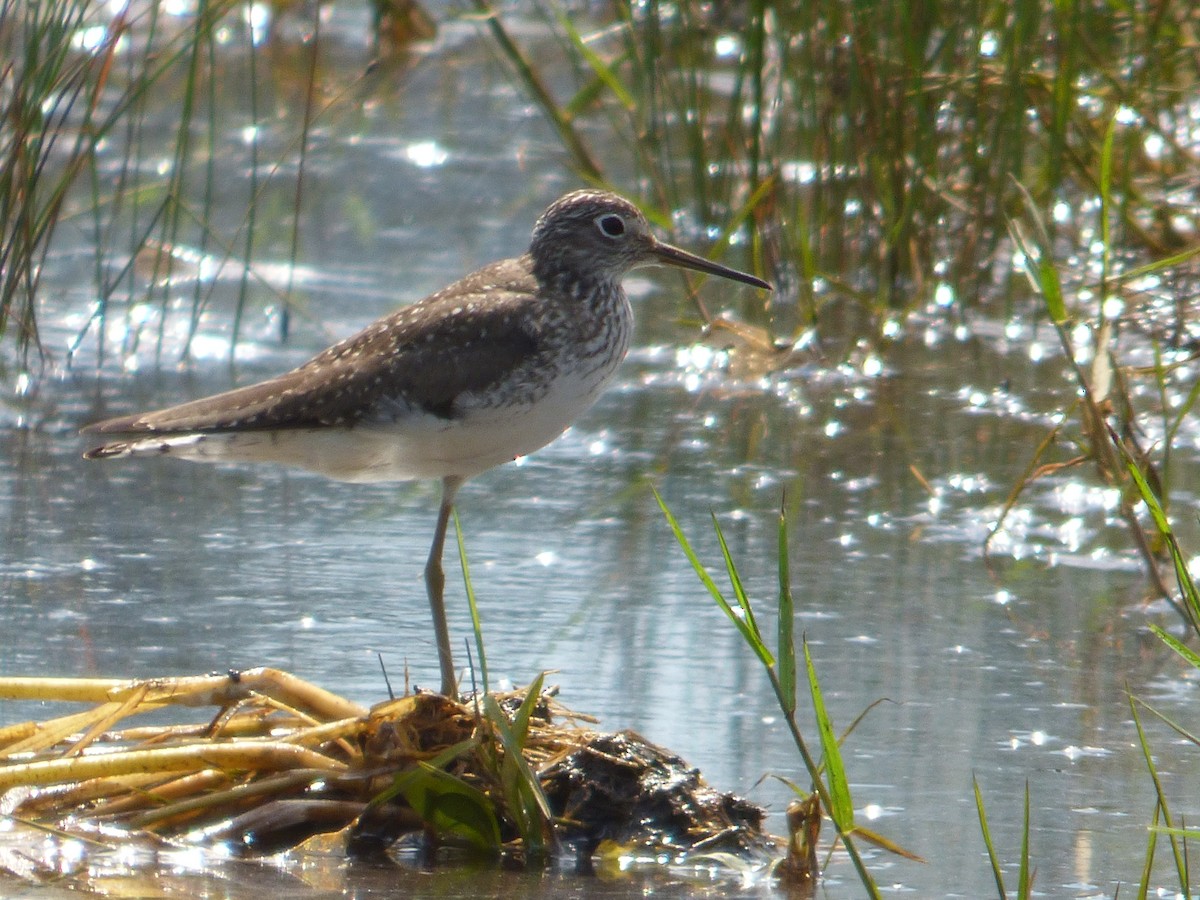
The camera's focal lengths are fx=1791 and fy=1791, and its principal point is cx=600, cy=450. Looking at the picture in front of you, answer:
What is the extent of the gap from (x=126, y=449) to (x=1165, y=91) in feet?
11.8

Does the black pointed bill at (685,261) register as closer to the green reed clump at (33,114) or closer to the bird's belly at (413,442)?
the bird's belly at (413,442)

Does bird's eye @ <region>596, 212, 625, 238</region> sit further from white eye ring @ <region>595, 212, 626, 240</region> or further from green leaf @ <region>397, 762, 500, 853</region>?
green leaf @ <region>397, 762, 500, 853</region>

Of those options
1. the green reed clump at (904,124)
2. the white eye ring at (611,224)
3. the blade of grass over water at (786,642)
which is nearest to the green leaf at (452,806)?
the blade of grass over water at (786,642)

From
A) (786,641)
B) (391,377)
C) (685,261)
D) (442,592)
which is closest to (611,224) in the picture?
(685,261)

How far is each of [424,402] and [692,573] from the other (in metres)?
0.80

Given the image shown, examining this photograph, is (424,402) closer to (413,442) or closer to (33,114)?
(413,442)

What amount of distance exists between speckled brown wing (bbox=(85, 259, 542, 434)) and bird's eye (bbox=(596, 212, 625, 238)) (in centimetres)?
54

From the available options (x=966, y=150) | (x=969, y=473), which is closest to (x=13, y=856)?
(x=969, y=473)

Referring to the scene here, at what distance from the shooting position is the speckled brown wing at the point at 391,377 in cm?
426

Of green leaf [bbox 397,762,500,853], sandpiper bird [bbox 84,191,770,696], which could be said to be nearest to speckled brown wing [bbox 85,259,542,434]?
sandpiper bird [bbox 84,191,770,696]

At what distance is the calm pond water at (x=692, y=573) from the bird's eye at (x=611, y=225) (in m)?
0.71

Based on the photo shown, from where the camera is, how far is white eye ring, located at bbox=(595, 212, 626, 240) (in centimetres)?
492

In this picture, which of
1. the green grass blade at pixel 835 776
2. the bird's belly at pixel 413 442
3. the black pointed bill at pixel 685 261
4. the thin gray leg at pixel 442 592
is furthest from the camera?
the black pointed bill at pixel 685 261

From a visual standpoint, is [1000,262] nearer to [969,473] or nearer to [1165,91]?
[1165,91]
